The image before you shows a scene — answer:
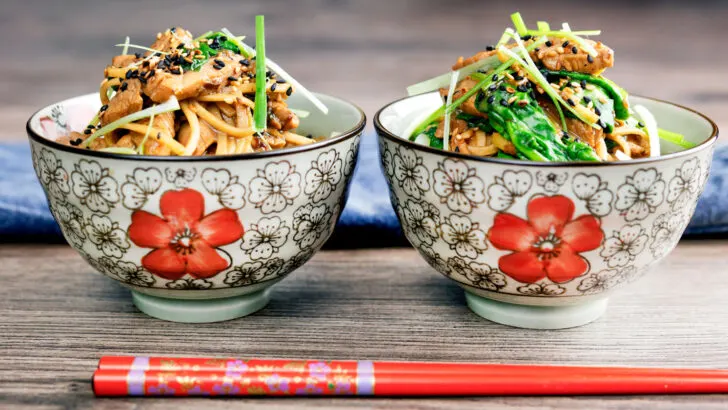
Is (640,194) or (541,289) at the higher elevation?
(640,194)

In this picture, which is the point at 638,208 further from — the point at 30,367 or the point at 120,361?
the point at 30,367

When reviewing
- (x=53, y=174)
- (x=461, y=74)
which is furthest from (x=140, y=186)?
(x=461, y=74)

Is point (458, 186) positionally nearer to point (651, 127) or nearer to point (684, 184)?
point (684, 184)

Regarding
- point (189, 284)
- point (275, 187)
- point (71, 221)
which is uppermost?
point (275, 187)

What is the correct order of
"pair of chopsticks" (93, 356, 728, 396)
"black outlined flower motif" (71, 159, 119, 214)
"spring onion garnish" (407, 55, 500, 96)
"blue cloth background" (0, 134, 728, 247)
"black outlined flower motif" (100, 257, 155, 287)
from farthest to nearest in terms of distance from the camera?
"blue cloth background" (0, 134, 728, 247), "spring onion garnish" (407, 55, 500, 96), "black outlined flower motif" (100, 257, 155, 287), "black outlined flower motif" (71, 159, 119, 214), "pair of chopsticks" (93, 356, 728, 396)

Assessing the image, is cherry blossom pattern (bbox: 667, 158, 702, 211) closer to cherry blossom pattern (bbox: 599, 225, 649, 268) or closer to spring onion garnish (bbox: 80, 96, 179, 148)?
cherry blossom pattern (bbox: 599, 225, 649, 268)

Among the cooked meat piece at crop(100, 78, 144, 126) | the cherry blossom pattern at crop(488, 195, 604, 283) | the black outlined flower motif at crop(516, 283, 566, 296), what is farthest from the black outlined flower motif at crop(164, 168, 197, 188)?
the black outlined flower motif at crop(516, 283, 566, 296)
